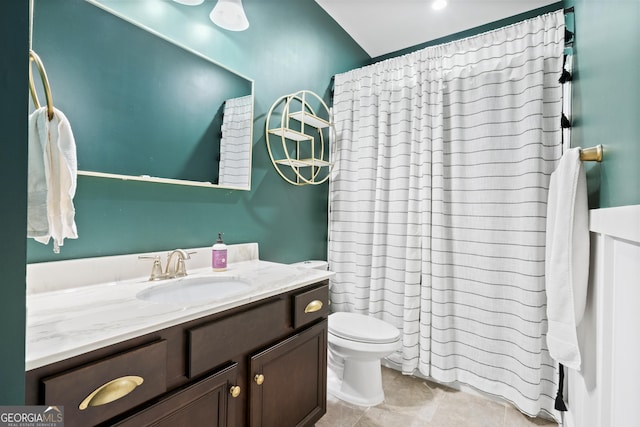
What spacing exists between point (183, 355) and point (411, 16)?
2618 millimetres

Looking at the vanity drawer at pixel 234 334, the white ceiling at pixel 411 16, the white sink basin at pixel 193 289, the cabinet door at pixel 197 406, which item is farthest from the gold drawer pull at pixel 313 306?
the white ceiling at pixel 411 16

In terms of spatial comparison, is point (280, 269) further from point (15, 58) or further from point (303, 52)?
point (303, 52)

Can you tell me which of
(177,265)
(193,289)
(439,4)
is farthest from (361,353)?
(439,4)

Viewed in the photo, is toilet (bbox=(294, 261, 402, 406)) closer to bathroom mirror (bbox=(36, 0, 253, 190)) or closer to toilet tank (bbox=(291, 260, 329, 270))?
toilet tank (bbox=(291, 260, 329, 270))

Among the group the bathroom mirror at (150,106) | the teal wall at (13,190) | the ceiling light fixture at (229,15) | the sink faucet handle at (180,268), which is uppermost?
the ceiling light fixture at (229,15)

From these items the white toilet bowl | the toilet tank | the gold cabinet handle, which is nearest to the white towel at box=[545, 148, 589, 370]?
the white toilet bowl

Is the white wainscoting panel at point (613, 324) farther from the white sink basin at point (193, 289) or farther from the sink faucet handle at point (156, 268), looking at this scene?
the sink faucet handle at point (156, 268)

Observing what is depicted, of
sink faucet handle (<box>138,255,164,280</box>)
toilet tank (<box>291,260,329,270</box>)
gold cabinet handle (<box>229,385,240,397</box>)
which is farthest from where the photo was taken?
toilet tank (<box>291,260,329,270</box>)

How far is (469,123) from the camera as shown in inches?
75.0

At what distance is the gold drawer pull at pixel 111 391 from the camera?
67 centimetres

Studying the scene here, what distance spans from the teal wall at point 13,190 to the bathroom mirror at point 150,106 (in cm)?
87

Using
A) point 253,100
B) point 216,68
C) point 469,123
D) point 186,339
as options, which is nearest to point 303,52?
point 253,100

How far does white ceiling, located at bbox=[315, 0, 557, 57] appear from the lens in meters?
2.17

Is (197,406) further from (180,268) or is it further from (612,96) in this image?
(612,96)
